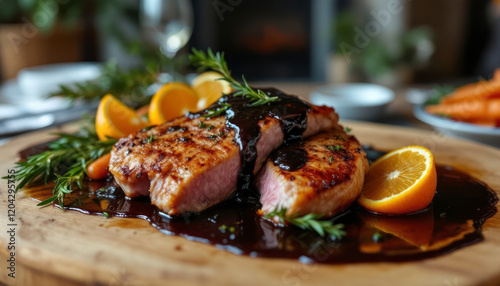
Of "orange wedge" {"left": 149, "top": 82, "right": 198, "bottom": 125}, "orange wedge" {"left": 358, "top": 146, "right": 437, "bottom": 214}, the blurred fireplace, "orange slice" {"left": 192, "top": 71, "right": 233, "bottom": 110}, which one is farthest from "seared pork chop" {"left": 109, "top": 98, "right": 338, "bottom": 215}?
the blurred fireplace

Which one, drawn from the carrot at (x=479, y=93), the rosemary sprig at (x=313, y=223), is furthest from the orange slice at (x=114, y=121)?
the carrot at (x=479, y=93)

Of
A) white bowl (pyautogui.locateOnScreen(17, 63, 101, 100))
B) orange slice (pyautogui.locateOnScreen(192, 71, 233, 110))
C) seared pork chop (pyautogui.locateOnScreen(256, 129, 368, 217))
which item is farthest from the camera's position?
white bowl (pyautogui.locateOnScreen(17, 63, 101, 100))

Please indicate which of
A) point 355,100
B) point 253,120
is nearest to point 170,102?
point 253,120

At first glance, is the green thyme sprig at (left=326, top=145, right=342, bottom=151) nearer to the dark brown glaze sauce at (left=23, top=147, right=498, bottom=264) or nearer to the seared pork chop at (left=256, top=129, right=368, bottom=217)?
the seared pork chop at (left=256, top=129, right=368, bottom=217)

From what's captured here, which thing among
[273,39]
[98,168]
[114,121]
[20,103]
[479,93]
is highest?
[114,121]

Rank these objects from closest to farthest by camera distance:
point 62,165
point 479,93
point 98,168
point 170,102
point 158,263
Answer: point 158,263
point 98,168
point 62,165
point 170,102
point 479,93

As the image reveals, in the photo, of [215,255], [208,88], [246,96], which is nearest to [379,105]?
[208,88]

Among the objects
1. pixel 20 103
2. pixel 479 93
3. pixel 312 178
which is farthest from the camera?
pixel 20 103

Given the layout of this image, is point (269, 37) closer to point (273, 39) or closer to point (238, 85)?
point (273, 39)
